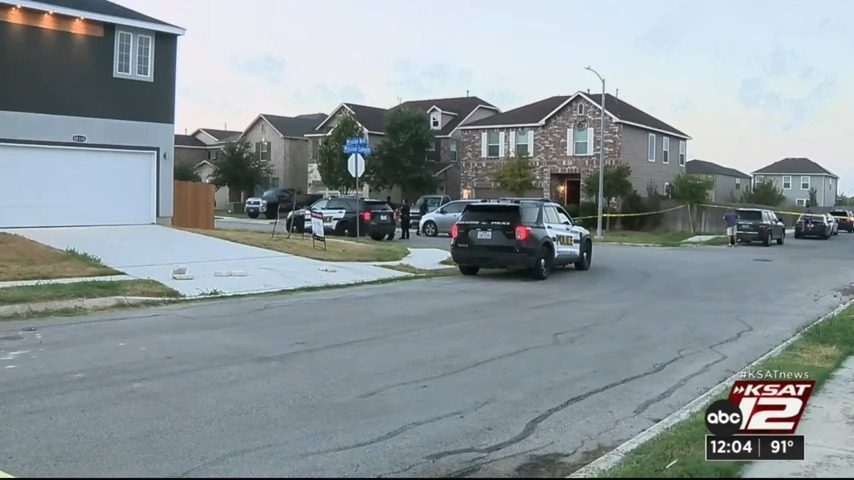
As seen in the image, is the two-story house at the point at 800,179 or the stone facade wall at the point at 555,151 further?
the two-story house at the point at 800,179

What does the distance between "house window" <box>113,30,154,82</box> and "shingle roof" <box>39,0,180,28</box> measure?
0.50m

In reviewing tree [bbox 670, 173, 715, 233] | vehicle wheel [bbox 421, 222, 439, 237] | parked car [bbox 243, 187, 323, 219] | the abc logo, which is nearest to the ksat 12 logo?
the abc logo

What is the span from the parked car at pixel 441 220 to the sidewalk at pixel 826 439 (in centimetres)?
2765

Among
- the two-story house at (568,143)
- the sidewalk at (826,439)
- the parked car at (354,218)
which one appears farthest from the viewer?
the two-story house at (568,143)

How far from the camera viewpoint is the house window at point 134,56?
2547cm

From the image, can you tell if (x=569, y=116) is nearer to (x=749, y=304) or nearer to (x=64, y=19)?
(x=64, y=19)

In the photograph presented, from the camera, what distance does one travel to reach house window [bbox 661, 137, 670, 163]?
53125mm

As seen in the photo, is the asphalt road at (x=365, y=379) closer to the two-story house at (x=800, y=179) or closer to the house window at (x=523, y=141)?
the house window at (x=523, y=141)

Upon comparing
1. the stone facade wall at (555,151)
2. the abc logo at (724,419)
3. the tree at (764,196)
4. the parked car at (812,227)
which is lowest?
the abc logo at (724,419)

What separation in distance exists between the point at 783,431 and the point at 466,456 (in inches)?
85.3

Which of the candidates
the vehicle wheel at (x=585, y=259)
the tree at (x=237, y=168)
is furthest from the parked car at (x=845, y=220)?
the vehicle wheel at (x=585, y=259)

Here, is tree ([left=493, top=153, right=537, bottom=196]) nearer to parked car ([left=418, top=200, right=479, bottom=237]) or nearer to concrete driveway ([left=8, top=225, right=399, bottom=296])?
parked car ([left=418, top=200, right=479, bottom=237])

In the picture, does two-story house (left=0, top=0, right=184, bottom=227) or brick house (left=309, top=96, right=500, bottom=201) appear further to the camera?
brick house (left=309, top=96, right=500, bottom=201)

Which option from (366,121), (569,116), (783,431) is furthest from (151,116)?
(366,121)
